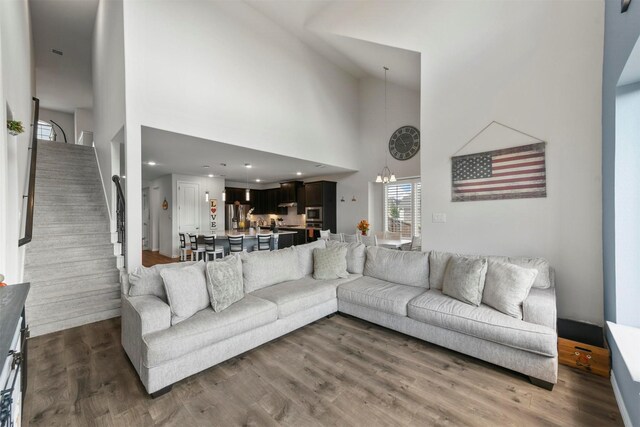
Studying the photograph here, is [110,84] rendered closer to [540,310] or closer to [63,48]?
[63,48]

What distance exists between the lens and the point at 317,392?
2.13 meters

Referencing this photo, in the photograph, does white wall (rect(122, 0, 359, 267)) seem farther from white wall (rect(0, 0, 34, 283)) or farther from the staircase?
white wall (rect(0, 0, 34, 283))

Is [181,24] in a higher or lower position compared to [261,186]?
higher

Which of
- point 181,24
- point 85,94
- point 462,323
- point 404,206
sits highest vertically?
point 85,94

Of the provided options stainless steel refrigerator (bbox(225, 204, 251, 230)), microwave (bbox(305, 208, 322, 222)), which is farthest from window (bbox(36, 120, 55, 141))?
microwave (bbox(305, 208, 322, 222))

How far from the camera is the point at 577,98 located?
2.99m

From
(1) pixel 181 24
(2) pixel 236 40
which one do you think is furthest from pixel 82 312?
(2) pixel 236 40

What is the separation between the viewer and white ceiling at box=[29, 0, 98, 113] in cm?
533

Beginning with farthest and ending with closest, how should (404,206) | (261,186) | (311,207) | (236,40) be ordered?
(261,186)
(311,207)
(404,206)
(236,40)

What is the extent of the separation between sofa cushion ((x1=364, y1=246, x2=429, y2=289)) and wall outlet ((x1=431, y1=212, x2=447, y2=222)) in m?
0.72

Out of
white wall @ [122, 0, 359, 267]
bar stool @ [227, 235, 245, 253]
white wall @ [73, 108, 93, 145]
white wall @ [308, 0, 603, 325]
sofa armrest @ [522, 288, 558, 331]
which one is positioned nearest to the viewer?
sofa armrest @ [522, 288, 558, 331]

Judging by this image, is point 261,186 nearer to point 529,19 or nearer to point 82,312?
point 82,312

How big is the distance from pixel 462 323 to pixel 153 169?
7.91 metres

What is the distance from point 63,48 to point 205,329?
Result: 27.6 ft
